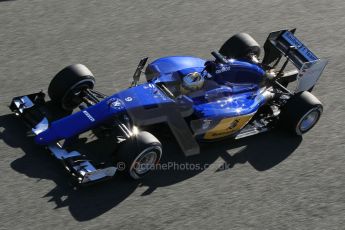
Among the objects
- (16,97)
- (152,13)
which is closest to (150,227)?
(16,97)

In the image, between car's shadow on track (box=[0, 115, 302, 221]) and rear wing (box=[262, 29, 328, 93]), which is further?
rear wing (box=[262, 29, 328, 93])

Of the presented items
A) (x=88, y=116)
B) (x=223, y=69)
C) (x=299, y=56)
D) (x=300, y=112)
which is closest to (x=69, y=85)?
(x=88, y=116)

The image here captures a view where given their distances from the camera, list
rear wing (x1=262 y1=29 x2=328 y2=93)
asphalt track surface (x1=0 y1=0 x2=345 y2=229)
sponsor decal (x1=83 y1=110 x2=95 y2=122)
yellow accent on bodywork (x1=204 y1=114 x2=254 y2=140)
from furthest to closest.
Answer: rear wing (x1=262 y1=29 x2=328 y2=93) → yellow accent on bodywork (x1=204 y1=114 x2=254 y2=140) → sponsor decal (x1=83 y1=110 x2=95 y2=122) → asphalt track surface (x1=0 y1=0 x2=345 y2=229)

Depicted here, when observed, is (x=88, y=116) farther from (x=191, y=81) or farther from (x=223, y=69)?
(x=223, y=69)

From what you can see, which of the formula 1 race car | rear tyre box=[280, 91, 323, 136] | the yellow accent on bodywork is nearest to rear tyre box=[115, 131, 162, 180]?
the formula 1 race car

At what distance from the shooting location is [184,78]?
28.2 feet

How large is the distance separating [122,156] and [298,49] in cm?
357

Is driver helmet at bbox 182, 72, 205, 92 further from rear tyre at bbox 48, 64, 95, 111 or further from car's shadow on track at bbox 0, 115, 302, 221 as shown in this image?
rear tyre at bbox 48, 64, 95, 111

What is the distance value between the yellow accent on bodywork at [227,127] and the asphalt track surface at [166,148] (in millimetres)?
235

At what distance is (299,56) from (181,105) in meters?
2.29

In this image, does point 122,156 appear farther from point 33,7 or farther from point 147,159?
point 33,7

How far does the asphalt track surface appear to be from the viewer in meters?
7.46

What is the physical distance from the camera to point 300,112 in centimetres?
873

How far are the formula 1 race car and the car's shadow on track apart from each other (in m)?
0.17
